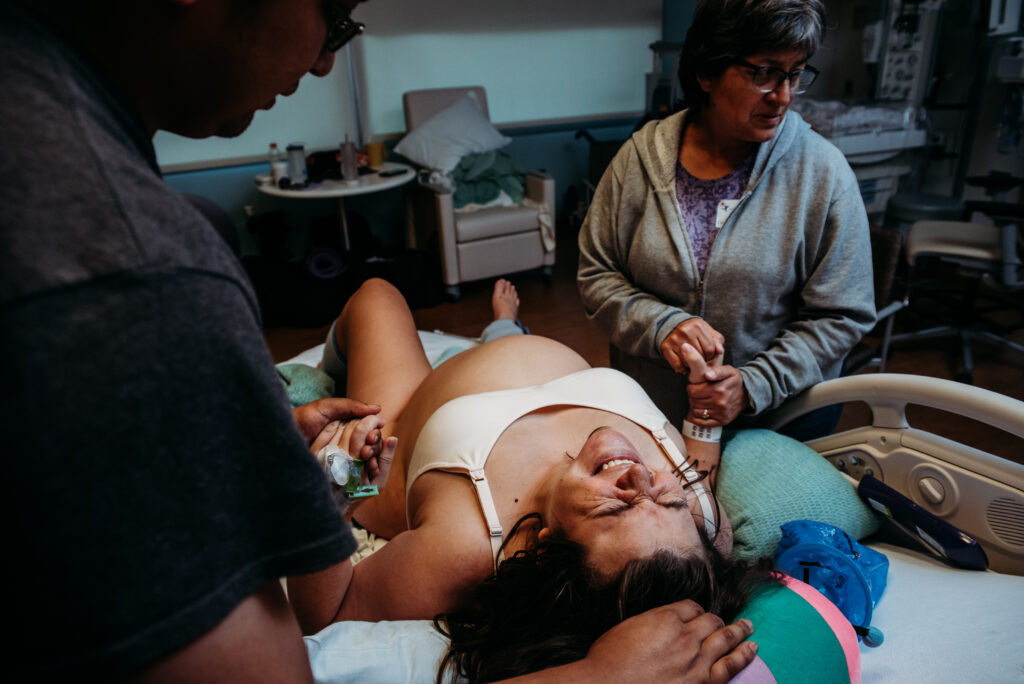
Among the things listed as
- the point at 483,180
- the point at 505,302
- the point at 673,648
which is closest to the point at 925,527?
the point at 673,648

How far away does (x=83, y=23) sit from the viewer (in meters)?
0.42

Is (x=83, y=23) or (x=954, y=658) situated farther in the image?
(x=954, y=658)

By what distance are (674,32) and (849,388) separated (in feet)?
16.0

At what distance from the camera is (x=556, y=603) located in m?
1.02

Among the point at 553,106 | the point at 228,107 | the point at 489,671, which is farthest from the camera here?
the point at 553,106

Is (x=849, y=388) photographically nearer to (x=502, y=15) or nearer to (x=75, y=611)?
(x=75, y=611)

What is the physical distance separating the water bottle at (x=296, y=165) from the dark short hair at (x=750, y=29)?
2.86 metres

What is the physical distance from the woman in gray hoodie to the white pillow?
263cm

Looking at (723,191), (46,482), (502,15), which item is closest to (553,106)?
(502,15)

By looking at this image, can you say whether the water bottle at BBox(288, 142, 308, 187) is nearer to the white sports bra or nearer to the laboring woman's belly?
the laboring woman's belly

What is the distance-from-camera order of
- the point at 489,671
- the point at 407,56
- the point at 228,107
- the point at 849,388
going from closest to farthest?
the point at 228,107 < the point at 489,671 < the point at 849,388 < the point at 407,56

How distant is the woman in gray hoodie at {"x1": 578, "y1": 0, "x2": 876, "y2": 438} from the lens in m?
1.35

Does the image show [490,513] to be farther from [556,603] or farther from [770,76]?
[770,76]

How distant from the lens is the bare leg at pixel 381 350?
1.65 m
